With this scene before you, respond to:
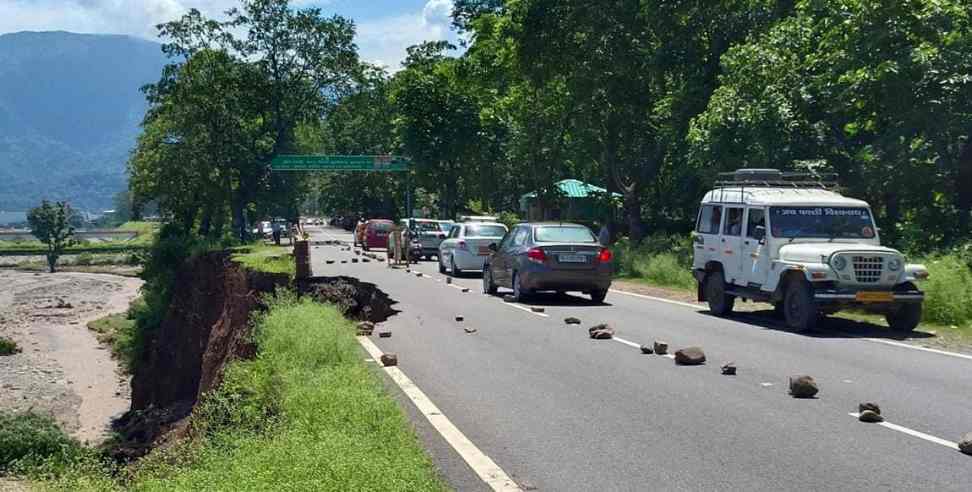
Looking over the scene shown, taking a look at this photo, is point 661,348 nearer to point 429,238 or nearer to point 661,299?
point 661,299

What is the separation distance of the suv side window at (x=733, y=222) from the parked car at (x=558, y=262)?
317 cm

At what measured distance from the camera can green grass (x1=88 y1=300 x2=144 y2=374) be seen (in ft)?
152

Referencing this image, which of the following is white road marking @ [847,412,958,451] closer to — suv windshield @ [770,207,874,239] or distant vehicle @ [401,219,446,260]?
suv windshield @ [770,207,874,239]

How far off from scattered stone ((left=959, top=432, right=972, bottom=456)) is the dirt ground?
2897 centimetres

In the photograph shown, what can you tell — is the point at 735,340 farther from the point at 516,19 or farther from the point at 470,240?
the point at 516,19

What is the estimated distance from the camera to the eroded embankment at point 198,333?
18.8m

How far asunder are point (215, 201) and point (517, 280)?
30329 millimetres

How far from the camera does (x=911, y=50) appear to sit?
20812 millimetres

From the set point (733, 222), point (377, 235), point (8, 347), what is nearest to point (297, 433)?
point (733, 222)

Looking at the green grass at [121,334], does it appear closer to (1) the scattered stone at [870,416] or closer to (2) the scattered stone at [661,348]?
(2) the scattered stone at [661,348]

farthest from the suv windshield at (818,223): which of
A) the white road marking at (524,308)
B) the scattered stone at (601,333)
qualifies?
the white road marking at (524,308)

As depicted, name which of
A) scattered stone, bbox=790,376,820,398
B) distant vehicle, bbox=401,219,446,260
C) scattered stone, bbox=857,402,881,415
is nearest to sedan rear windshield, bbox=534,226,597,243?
scattered stone, bbox=790,376,820,398

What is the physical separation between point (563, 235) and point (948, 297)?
7.29 metres

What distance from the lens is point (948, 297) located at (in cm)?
1677
